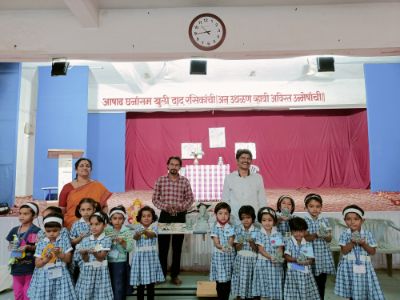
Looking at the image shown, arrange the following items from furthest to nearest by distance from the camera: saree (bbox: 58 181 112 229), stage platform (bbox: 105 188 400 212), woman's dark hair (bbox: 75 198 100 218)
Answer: stage platform (bbox: 105 188 400 212), saree (bbox: 58 181 112 229), woman's dark hair (bbox: 75 198 100 218)

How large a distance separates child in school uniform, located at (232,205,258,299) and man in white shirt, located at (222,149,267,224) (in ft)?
0.93

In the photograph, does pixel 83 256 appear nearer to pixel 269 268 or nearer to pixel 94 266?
pixel 94 266

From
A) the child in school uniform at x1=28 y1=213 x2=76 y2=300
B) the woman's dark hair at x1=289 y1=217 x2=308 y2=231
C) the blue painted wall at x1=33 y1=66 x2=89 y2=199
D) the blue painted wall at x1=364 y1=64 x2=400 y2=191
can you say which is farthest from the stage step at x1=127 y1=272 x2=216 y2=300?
the blue painted wall at x1=364 y1=64 x2=400 y2=191

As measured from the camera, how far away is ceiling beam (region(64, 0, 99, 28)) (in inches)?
108

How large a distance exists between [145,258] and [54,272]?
657 mm

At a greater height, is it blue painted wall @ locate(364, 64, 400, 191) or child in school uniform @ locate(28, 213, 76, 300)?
blue painted wall @ locate(364, 64, 400, 191)

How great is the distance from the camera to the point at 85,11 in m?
2.87

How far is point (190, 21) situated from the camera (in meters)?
3.12

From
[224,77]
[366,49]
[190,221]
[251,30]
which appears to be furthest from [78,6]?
[224,77]

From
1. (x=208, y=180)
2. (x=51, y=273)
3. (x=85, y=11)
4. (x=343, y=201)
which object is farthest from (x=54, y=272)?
(x=343, y=201)

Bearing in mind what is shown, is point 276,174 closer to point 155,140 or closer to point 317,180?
point 317,180

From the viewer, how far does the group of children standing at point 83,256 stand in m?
2.16

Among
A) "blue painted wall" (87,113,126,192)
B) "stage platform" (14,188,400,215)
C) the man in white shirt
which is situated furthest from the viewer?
"blue painted wall" (87,113,126,192)

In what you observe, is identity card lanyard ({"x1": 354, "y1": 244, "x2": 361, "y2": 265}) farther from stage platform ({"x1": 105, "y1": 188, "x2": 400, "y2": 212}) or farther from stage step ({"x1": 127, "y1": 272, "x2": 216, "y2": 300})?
stage platform ({"x1": 105, "y1": 188, "x2": 400, "y2": 212})
